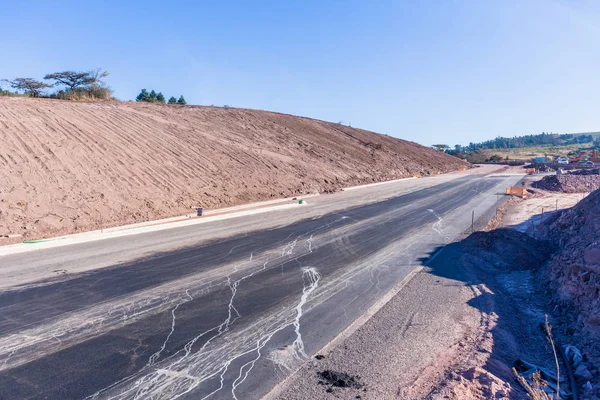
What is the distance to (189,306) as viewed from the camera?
9023 mm

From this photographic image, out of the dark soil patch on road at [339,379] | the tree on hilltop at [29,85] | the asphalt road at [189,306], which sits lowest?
the asphalt road at [189,306]

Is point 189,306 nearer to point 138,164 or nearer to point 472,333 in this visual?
point 472,333

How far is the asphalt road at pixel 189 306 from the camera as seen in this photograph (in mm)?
6160

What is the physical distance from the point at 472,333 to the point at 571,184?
33.0 m

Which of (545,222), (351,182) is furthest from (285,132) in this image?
(545,222)

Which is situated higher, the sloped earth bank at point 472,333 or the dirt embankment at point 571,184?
the dirt embankment at point 571,184

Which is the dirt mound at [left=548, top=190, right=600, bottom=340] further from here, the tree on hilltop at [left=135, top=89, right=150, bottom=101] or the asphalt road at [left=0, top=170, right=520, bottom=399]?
the tree on hilltop at [left=135, top=89, right=150, bottom=101]

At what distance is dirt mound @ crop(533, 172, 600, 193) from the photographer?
3388 cm

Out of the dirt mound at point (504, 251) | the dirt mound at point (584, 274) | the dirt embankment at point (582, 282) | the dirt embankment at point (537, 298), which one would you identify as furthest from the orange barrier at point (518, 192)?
the dirt embankment at point (582, 282)

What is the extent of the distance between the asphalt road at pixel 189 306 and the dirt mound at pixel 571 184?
70.9ft

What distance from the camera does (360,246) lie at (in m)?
15.2

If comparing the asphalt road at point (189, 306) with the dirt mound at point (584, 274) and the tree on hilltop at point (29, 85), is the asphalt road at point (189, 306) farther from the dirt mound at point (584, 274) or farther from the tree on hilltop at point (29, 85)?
the tree on hilltop at point (29, 85)

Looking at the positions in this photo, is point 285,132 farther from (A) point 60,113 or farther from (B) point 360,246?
(B) point 360,246

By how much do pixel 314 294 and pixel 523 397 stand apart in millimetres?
4848
